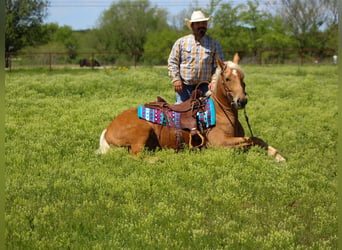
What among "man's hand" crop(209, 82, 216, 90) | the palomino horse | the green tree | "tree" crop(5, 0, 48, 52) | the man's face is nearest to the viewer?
the palomino horse

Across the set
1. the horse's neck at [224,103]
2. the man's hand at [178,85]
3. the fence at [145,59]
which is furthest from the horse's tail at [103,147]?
the fence at [145,59]

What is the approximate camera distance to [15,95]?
1328cm

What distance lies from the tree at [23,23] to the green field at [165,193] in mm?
36036

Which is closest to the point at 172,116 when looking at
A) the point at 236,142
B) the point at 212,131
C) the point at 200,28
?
the point at 212,131

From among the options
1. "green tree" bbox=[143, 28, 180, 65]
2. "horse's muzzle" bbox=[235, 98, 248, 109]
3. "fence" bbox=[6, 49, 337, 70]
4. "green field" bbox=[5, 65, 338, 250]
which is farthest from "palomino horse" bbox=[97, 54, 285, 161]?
"green tree" bbox=[143, 28, 180, 65]

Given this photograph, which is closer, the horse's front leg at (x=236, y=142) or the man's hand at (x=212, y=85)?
the horse's front leg at (x=236, y=142)

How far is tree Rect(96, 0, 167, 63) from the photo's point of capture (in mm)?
57062

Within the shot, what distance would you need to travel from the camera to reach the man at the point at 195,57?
713 centimetres

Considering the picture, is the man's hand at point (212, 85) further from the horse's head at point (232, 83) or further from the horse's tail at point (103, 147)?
the horse's tail at point (103, 147)

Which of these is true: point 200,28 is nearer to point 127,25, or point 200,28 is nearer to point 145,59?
point 145,59

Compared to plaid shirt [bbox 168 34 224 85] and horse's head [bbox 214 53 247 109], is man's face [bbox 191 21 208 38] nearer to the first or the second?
plaid shirt [bbox 168 34 224 85]

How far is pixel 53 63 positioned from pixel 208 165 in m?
34.4

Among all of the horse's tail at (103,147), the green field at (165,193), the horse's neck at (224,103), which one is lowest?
the green field at (165,193)

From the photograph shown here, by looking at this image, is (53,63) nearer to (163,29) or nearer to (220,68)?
(163,29)
